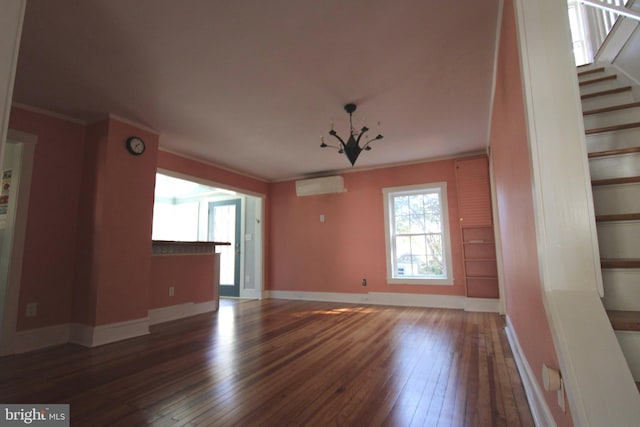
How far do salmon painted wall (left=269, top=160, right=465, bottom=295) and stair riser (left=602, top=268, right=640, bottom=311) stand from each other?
359cm

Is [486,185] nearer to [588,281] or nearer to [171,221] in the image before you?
[588,281]

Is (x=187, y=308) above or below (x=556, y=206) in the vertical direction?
below

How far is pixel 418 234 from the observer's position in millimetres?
4996

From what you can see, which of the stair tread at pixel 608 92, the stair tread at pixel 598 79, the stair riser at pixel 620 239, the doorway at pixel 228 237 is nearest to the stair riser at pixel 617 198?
the stair riser at pixel 620 239

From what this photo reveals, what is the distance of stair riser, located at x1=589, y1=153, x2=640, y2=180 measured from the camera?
1.52 metres

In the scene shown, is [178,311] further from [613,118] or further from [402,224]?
[613,118]

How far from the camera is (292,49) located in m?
2.18

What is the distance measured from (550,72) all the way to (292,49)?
65.5 inches

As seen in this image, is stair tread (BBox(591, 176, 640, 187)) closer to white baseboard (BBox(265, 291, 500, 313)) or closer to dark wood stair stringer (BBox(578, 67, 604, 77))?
dark wood stair stringer (BBox(578, 67, 604, 77))

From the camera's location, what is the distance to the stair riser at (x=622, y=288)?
1166 millimetres

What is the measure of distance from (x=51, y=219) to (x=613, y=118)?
504 cm

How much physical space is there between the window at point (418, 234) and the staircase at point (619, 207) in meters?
2.84

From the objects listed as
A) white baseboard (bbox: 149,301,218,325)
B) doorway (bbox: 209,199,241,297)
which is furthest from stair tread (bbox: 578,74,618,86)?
doorway (bbox: 209,199,241,297)

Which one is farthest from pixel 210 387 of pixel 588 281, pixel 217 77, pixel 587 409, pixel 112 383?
pixel 217 77
